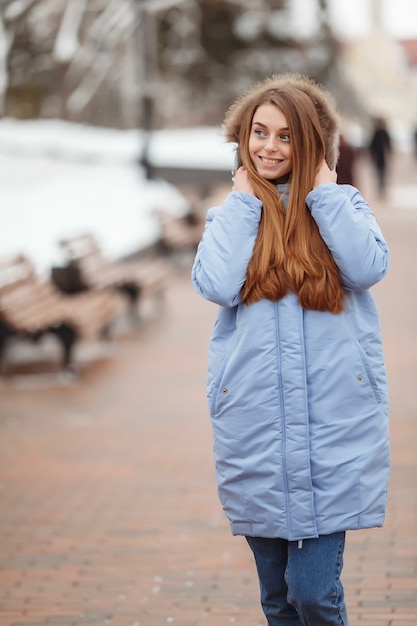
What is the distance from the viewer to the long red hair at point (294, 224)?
11.0 feet

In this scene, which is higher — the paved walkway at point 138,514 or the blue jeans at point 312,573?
the blue jeans at point 312,573

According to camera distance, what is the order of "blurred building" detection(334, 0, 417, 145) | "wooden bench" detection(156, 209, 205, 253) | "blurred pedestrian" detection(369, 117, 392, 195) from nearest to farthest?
"wooden bench" detection(156, 209, 205, 253)
"blurred pedestrian" detection(369, 117, 392, 195)
"blurred building" detection(334, 0, 417, 145)

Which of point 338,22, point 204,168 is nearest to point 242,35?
point 338,22

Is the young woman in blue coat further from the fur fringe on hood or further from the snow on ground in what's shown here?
the snow on ground

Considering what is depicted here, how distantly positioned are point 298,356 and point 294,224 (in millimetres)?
358

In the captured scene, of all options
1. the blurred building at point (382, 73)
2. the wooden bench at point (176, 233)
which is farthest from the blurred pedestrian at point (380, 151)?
the blurred building at point (382, 73)

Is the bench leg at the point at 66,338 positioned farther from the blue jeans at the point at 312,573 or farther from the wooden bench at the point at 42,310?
the blue jeans at the point at 312,573

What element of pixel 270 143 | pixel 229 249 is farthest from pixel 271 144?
pixel 229 249

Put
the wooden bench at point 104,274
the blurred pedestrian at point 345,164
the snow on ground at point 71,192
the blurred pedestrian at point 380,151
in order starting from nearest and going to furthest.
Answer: the wooden bench at point 104,274, the blurred pedestrian at point 345,164, the snow on ground at point 71,192, the blurred pedestrian at point 380,151

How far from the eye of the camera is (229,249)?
338 centimetres

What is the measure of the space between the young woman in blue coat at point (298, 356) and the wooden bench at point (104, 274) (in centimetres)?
834

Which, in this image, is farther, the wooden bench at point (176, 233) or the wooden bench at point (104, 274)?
the wooden bench at point (176, 233)

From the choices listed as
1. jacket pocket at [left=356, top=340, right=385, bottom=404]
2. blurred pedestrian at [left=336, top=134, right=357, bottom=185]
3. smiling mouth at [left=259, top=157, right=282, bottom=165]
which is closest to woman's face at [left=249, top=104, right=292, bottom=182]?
smiling mouth at [left=259, top=157, right=282, bottom=165]

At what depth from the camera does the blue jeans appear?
3303 mm
